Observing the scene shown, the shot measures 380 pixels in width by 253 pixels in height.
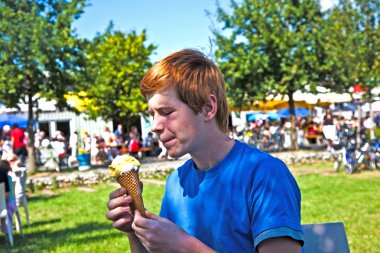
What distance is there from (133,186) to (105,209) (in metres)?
9.11

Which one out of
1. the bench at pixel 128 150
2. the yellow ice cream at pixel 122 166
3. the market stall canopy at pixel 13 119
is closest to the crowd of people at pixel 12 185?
the yellow ice cream at pixel 122 166

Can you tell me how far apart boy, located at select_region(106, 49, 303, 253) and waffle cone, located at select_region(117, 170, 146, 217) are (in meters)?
0.02

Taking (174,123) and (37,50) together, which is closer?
(174,123)

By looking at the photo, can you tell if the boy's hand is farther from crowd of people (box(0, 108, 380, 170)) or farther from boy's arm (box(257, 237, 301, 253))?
crowd of people (box(0, 108, 380, 170))

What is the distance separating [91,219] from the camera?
9.65 meters

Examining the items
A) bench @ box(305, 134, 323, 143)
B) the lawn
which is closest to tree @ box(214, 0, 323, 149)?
bench @ box(305, 134, 323, 143)

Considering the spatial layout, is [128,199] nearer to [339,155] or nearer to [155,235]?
[155,235]

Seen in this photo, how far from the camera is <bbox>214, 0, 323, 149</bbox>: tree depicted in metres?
22.3

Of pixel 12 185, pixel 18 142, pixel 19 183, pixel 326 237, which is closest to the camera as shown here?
pixel 326 237

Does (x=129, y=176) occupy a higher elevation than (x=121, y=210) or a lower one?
higher

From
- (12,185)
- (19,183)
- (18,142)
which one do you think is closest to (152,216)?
(12,185)

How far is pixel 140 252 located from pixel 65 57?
17157mm

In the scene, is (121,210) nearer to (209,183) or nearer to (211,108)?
(209,183)

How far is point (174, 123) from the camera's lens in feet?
5.93
